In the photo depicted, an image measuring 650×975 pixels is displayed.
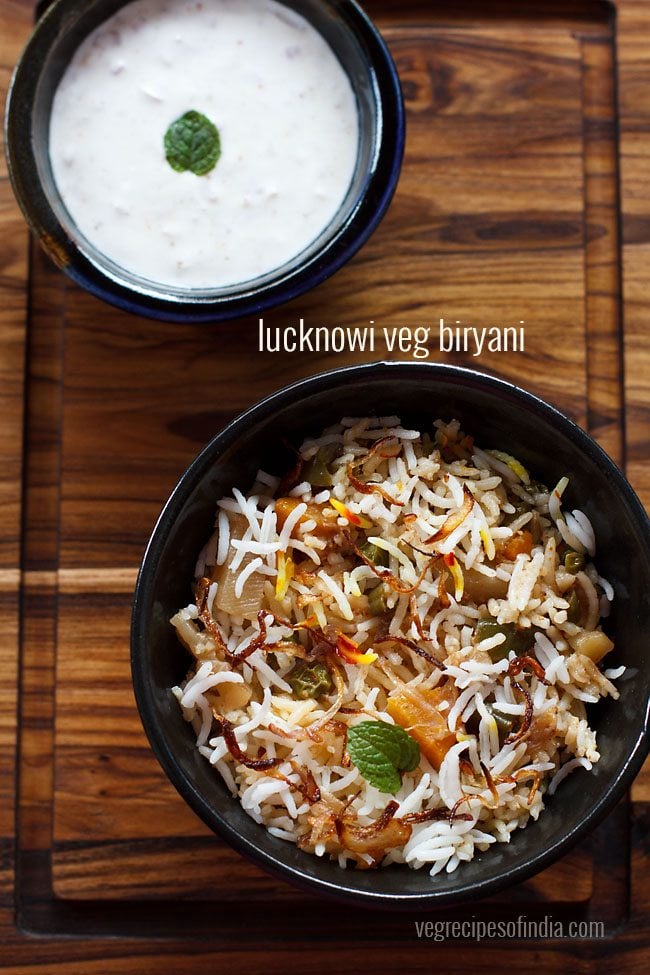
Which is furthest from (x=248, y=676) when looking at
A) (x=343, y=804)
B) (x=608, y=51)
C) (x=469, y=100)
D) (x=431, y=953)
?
(x=608, y=51)

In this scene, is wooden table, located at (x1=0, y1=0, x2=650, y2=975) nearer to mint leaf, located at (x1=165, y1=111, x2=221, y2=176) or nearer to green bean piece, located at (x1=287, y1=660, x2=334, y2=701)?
Answer: mint leaf, located at (x1=165, y1=111, x2=221, y2=176)

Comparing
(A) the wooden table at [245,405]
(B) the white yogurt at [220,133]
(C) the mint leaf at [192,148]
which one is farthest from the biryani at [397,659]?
(C) the mint leaf at [192,148]
